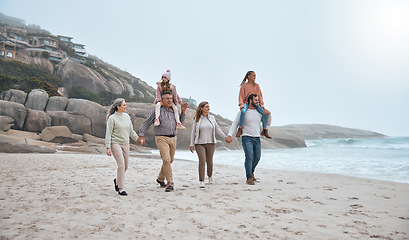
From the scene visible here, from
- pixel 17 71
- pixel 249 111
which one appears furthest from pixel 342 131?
pixel 249 111

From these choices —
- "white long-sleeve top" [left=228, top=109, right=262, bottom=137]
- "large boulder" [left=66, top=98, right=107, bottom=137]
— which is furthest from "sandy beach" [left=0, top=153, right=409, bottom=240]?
"large boulder" [left=66, top=98, right=107, bottom=137]

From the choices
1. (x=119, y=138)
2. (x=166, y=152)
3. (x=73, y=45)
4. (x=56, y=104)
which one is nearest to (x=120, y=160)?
(x=119, y=138)

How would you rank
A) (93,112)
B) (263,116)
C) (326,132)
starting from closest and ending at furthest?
(263,116) < (93,112) < (326,132)

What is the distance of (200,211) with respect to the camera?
3.94 metres

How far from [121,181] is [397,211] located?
4.08 m

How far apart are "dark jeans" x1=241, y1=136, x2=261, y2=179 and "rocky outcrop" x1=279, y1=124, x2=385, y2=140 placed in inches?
3266

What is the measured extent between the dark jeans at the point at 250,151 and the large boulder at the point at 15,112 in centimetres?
1865

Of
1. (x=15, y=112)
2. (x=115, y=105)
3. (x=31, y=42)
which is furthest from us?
(x=31, y=42)

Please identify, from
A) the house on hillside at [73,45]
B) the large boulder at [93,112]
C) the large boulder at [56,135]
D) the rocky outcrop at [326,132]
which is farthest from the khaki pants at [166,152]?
the rocky outcrop at [326,132]

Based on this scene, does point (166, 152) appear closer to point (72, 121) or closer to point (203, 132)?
point (203, 132)

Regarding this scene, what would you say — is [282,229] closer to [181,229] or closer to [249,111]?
[181,229]

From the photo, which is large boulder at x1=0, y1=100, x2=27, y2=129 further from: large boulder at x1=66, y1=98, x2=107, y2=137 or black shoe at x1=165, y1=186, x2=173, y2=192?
black shoe at x1=165, y1=186, x2=173, y2=192

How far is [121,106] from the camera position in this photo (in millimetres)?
5258

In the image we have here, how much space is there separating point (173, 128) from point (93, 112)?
18384 mm
